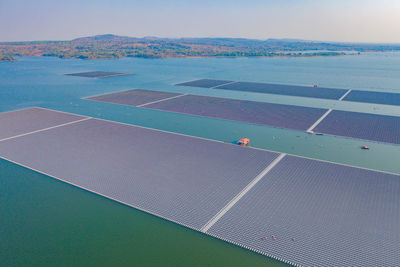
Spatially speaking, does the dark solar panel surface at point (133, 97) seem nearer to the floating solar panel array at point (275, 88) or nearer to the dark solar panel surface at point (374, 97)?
the floating solar panel array at point (275, 88)

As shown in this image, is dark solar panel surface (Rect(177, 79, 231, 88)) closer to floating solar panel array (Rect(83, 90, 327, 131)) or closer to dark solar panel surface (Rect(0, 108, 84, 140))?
floating solar panel array (Rect(83, 90, 327, 131))

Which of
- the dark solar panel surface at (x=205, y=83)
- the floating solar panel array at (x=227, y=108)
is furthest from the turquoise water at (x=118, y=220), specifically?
the dark solar panel surface at (x=205, y=83)

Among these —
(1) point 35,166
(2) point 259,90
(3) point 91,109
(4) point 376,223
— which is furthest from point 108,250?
(2) point 259,90

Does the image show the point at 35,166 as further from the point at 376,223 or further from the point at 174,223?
the point at 376,223

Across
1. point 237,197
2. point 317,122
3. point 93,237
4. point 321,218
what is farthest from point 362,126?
point 93,237

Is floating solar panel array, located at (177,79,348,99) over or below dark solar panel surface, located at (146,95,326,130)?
over

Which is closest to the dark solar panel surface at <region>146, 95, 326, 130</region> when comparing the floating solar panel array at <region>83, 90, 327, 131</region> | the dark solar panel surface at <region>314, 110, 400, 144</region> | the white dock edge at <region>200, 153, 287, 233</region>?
the floating solar panel array at <region>83, 90, 327, 131</region>
